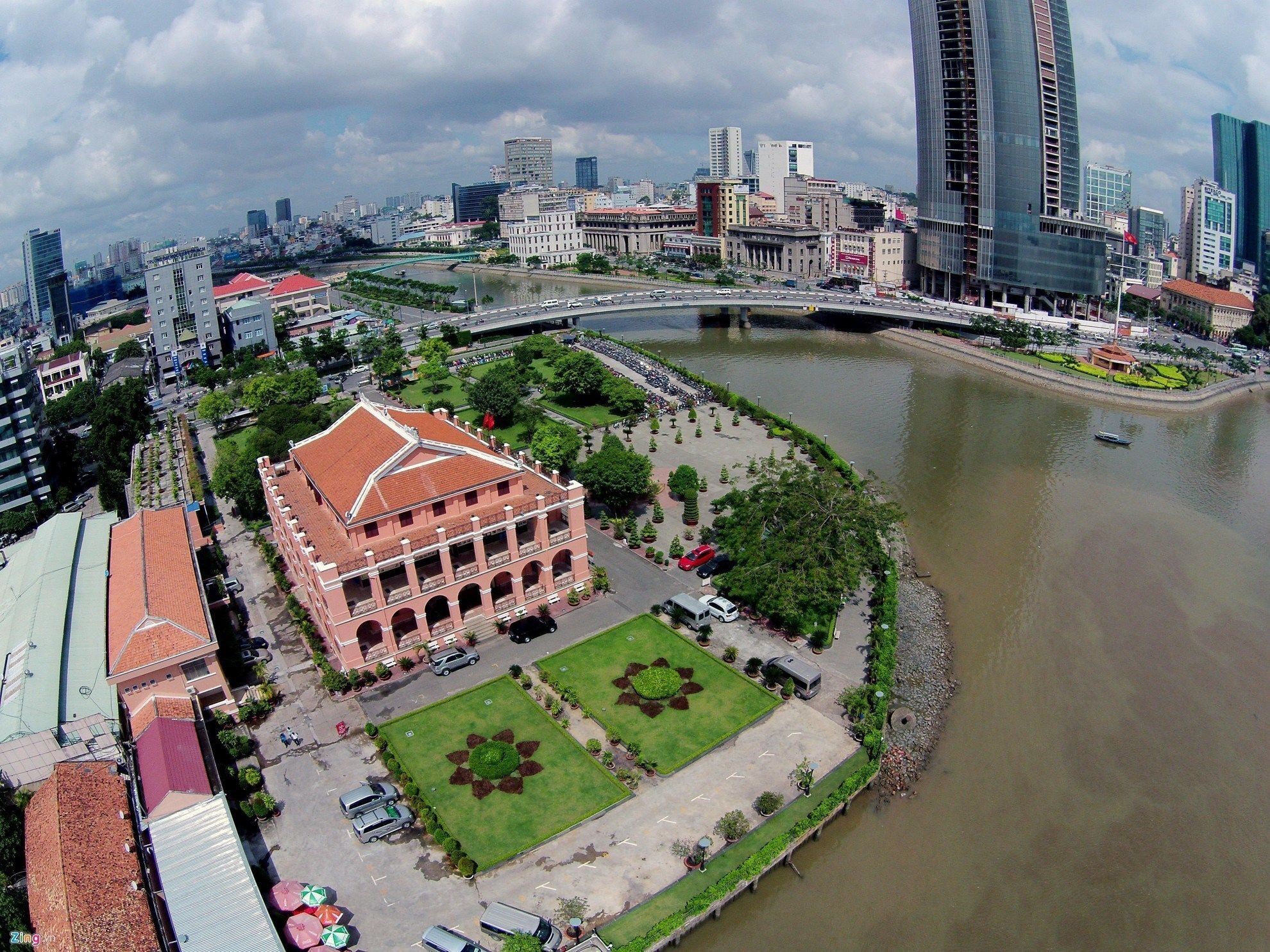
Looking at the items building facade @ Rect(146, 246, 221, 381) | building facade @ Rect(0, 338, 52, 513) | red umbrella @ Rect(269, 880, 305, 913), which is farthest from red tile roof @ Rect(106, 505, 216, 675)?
building facade @ Rect(146, 246, 221, 381)

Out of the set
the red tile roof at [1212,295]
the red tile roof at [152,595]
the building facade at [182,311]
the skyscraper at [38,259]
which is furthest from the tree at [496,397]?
the skyscraper at [38,259]

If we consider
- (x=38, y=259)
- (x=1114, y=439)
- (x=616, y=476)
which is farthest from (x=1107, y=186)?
(x=38, y=259)

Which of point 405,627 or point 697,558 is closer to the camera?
point 405,627

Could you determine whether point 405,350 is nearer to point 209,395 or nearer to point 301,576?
point 209,395

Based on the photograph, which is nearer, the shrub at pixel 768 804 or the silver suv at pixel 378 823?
the silver suv at pixel 378 823

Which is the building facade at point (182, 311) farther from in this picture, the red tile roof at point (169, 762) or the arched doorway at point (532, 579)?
the red tile roof at point (169, 762)

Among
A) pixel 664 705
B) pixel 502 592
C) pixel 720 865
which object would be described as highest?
pixel 502 592

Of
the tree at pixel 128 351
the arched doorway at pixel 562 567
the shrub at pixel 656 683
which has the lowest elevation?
the shrub at pixel 656 683

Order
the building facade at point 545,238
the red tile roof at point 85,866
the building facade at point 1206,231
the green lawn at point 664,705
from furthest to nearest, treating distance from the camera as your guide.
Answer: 1. the building facade at point 545,238
2. the building facade at point 1206,231
3. the green lawn at point 664,705
4. the red tile roof at point 85,866

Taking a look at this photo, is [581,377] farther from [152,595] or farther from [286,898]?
[286,898]
